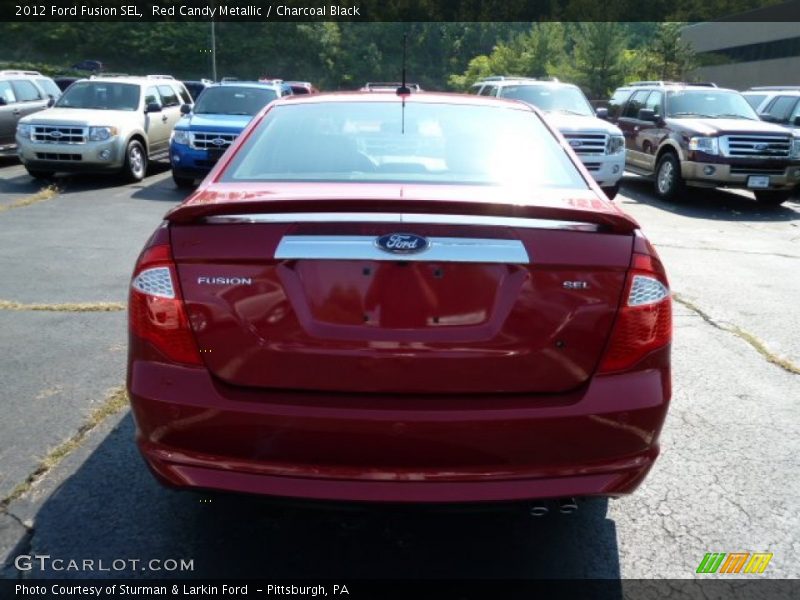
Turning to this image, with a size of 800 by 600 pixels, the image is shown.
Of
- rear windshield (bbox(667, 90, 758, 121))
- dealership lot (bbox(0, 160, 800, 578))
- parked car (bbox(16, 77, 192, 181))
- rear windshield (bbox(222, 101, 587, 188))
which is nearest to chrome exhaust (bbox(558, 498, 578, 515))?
dealership lot (bbox(0, 160, 800, 578))

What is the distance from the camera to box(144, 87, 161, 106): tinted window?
45.8 ft

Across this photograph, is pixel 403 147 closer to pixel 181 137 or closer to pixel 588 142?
pixel 588 142

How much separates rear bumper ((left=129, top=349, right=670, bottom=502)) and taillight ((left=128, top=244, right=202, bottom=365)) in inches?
2.8

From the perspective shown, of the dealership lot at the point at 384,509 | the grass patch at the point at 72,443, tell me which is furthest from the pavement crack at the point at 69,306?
the grass patch at the point at 72,443

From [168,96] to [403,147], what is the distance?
13.2 meters

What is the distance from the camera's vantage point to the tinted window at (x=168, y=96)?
48.5ft

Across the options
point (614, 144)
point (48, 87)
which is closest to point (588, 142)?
point (614, 144)

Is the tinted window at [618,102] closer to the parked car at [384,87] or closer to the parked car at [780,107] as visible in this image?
the parked car at [780,107]

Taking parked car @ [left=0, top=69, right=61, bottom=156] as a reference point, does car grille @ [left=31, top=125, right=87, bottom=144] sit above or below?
below

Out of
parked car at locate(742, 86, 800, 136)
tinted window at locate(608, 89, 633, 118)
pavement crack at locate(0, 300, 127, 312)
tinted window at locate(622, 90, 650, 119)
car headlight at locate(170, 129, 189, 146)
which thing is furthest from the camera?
tinted window at locate(608, 89, 633, 118)

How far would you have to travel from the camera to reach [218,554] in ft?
9.32

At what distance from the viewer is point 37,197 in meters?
11.5

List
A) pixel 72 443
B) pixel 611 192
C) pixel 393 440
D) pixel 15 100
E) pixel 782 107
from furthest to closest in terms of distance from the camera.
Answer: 1. pixel 15 100
2. pixel 782 107
3. pixel 611 192
4. pixel 72 443
5. pixel 393 440

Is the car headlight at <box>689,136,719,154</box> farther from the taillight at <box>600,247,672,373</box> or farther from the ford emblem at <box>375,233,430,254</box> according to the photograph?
the ford emblem at <box>375,233,430,254</box>
